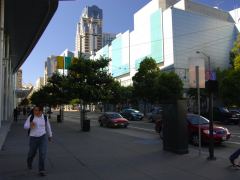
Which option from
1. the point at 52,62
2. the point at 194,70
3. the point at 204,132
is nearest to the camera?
the point at 194,70

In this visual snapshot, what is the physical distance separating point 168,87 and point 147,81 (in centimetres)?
327

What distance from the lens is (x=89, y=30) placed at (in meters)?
68.4

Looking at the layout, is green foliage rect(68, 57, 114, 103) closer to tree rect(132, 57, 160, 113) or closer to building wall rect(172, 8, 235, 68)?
tree rect(132, 57, 160, 113)

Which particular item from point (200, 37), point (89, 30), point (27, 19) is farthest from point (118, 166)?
point (200, 37)

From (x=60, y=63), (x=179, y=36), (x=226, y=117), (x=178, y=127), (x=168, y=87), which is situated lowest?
(x=226, y=117)

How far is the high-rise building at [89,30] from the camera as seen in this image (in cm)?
6671

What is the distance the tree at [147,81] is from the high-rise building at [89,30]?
34.6 feet

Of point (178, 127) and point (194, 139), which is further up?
point (178, 127)

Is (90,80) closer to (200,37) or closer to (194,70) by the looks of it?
(194,70)

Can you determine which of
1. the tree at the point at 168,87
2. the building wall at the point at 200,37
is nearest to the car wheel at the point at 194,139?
the tree at the point at 168,87

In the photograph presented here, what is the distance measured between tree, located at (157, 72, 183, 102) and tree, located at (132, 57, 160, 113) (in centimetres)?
76

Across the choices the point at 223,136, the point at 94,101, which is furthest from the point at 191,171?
the point at 94,101

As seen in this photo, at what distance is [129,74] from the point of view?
311ft

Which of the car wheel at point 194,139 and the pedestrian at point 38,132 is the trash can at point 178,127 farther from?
the pedestrian at point 38,132
